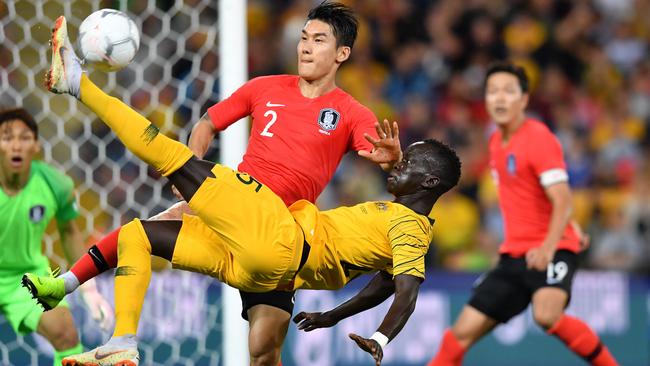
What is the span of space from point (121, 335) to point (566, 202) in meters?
3.20

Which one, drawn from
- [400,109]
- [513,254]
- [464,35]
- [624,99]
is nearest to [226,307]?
[513,254]

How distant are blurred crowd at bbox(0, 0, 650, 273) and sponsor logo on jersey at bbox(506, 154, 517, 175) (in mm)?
3050

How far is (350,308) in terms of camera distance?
5035 mm

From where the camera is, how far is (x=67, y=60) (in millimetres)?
4516

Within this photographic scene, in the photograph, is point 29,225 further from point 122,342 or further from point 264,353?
point 122,342

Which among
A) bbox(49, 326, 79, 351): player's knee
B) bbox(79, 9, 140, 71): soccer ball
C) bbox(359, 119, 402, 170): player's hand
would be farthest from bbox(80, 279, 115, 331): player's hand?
bbox(359, 119, 402, 170): player's hand

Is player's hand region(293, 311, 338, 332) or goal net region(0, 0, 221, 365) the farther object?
goal net region(0, 0, 221, 365)

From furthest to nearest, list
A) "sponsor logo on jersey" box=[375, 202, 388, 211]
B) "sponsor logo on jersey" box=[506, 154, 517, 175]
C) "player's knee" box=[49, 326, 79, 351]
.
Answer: "sponsor logo on jersey" box=[506, 154, 517, 175] → "player's knee" box=[49, 326, 79, 351] → "sponsor logo on jersey" box=[375, 202, 388, 211]

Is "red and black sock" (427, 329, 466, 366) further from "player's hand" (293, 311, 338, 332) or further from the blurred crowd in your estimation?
the blurred crowd

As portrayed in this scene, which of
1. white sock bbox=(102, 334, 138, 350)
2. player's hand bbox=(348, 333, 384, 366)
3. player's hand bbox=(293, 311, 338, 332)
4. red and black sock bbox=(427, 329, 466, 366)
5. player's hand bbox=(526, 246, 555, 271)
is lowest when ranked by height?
red and black sock bbox=(427, 329, 466, 366)

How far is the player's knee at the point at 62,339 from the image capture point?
598cm

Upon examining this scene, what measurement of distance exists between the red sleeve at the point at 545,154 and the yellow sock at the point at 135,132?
2.96 m

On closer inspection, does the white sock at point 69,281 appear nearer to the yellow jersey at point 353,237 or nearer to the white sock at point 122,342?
the white sock at point 122,342

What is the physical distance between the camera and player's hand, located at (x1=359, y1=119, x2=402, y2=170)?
189 inches
